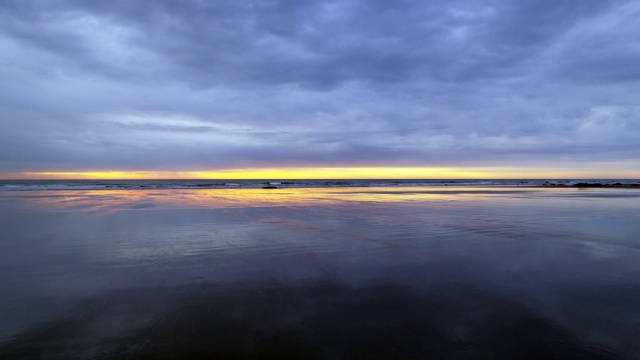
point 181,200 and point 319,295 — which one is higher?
point 181,200

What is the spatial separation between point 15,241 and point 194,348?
850 cm

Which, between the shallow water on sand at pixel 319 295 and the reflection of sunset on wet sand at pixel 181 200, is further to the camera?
the reflection of sunset on wet sand at pixel 181 200

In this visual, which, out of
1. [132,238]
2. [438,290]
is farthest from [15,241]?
[438,290]

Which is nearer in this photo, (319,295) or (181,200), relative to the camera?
(319,295)

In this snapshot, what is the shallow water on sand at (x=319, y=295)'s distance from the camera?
3.57 meters

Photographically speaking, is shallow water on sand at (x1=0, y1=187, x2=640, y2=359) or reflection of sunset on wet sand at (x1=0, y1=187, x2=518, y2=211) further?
reflection of sunset on wet sand at (x1=0, y1=187, x2=518, y2=211)

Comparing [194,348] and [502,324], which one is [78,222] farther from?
[502,324]

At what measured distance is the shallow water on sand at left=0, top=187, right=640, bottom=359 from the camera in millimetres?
3574

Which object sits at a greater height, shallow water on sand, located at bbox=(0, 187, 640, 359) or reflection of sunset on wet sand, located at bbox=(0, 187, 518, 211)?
reflection of sunset on wet sand, located at bbox=(0, 187, 518, 211)

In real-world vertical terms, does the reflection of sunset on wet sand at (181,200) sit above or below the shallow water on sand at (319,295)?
above

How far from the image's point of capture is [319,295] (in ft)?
→ 16.5

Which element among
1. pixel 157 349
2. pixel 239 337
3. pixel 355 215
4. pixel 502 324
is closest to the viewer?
pixel 157 349

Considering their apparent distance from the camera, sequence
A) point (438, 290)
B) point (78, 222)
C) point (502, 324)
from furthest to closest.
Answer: point (78, 222), point (438, 290), point (502, 324)

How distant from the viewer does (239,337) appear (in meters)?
3.74
